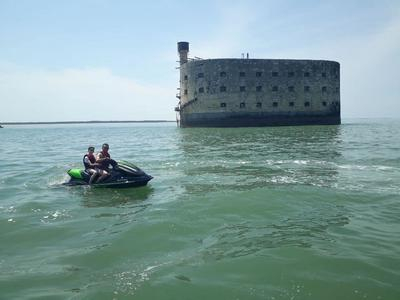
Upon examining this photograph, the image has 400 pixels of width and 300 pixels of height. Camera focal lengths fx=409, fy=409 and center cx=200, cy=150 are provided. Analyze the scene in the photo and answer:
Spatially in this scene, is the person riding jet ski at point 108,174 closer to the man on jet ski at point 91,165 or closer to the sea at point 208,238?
the man on jet ski at point 91,165

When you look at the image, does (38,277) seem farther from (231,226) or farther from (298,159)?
(298,159)

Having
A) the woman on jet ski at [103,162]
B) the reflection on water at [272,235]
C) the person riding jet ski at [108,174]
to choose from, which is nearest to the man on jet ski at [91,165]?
the person riding jet ski at [108,174]

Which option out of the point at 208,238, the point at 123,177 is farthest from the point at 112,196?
the point at 208,238

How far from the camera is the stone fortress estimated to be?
151ft

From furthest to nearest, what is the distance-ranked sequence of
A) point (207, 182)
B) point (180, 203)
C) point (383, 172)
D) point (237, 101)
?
point (237, 101) < point (383, 172) < point (207, 182) < point (180, 203)

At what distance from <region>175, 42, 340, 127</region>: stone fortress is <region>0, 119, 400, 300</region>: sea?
3308 centimetres

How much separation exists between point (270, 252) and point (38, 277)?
336 centimetres

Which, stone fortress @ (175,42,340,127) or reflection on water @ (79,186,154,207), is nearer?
reflection on water @ (79,186,154,207)

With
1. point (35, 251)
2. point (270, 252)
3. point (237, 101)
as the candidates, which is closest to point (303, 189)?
point (270, 252)

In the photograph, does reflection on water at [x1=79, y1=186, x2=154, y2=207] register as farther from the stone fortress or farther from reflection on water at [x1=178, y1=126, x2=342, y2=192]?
the stone fortress

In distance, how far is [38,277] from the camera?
18.3 feet

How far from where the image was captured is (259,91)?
152 feet

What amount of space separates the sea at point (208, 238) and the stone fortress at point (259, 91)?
33085 mm

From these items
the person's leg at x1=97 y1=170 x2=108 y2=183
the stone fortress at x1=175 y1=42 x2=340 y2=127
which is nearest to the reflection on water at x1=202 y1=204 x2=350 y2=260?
the person's leg at x1=97 y1=170 x2=108 y2=183
